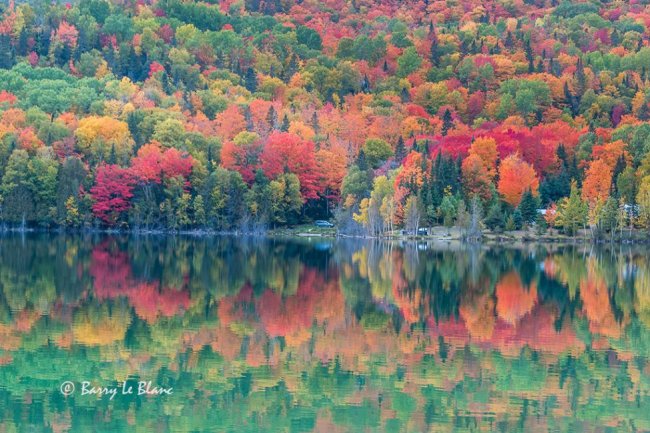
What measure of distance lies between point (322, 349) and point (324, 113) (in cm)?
9480

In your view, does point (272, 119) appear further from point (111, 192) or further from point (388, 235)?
point (388, 235)

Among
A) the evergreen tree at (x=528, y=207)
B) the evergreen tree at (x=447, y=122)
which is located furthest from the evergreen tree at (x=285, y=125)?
the evergreen tree at (x=528, y=207)

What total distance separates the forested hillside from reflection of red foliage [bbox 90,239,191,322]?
37.3 metres

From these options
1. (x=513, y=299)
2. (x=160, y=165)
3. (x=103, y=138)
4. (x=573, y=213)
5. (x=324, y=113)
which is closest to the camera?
(x=513, y=299)

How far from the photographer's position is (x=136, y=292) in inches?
1426

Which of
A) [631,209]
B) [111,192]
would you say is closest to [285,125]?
[111,192]

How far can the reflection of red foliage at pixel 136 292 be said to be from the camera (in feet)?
104

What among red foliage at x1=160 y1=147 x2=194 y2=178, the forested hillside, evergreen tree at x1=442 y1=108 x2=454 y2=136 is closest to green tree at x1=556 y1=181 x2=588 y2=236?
the forested hillside

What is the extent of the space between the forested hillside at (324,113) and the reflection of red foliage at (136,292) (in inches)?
1468

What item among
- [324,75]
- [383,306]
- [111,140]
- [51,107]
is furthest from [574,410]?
[324,75]

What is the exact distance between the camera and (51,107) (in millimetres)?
107250

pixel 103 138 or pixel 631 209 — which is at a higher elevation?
pixel 103 138

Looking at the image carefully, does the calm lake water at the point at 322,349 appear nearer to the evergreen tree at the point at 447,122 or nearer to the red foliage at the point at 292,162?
the red foliage at the point at 292,162

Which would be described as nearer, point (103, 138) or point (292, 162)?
point (292, 162)
